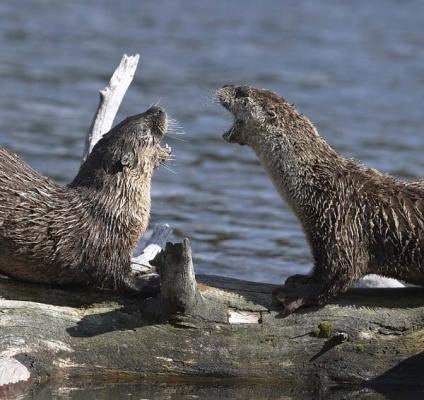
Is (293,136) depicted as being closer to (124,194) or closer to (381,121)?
(124,194)

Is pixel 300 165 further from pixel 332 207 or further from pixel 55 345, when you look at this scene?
pixel 55 345

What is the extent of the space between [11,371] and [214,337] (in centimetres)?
109

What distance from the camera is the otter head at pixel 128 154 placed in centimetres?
726

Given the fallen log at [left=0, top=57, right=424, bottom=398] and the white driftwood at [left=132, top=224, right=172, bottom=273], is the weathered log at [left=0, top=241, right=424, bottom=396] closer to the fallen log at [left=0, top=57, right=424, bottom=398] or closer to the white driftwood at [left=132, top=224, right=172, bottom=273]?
the fallen log at [left=0, top=57, right=424, bottom=398]

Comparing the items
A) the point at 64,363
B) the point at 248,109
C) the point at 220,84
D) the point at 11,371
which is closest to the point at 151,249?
the point at 248,109

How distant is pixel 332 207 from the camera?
22.9 ft

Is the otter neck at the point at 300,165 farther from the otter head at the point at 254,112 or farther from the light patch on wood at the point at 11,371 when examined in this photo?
the light patch on wood at the point at 11,371

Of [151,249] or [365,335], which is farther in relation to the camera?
[151,249]

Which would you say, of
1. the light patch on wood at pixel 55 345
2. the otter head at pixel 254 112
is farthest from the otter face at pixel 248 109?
the light patch on wood at pixel 55 345

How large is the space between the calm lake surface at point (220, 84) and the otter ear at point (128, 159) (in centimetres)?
274

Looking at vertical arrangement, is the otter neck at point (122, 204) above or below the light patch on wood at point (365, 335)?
above

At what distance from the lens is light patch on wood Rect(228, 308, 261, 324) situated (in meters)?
6.79

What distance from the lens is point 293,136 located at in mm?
7223

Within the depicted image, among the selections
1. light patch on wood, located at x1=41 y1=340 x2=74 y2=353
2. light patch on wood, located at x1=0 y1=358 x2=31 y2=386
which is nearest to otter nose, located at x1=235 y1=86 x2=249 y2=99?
light patch on wood, located at x1=41 y1=340 x2=74 y2=353
